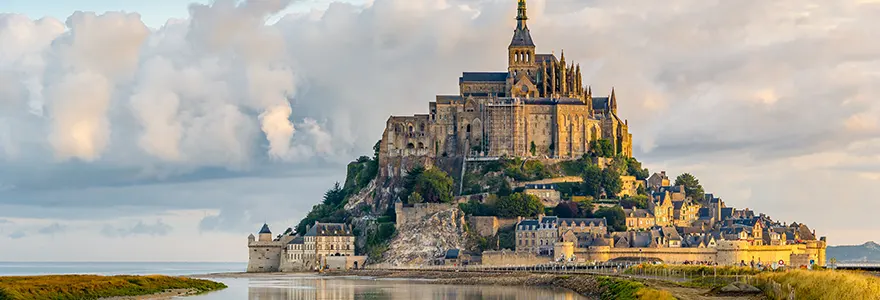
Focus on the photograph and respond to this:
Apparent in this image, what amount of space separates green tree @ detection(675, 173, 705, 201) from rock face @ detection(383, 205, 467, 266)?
27016 mm

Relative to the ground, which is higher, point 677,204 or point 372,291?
point 677,204

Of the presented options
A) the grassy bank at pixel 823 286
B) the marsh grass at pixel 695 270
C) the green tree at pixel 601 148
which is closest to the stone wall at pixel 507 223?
the green tree at pixel 601 148

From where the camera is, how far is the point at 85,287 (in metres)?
69.9

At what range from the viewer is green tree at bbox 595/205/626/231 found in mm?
118688

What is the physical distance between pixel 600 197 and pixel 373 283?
3460 cm

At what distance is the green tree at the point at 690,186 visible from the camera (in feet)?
433

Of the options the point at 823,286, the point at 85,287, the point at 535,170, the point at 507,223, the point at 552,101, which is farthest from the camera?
the point at 552,101

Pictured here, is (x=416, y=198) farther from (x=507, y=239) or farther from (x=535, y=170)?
(x=535, y=170)

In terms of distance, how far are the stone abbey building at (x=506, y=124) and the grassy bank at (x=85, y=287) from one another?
4910 centimetres

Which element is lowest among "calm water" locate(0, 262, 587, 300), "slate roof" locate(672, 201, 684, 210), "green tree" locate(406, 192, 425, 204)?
"calm water" locate(0, 262, 587, 300)

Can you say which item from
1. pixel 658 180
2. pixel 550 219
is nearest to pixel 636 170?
pixel 658 180

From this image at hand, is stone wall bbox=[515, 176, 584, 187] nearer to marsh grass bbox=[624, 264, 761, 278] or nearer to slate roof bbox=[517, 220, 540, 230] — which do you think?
slate roof bbox=[517, 220, 540, 230]

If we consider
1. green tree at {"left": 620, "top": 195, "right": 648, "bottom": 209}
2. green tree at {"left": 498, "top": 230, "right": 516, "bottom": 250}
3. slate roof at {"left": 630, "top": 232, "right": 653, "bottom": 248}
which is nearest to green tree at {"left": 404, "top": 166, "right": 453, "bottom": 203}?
green tree at {"left": 498, "top": 230, "right": 516, "bottom": 250}

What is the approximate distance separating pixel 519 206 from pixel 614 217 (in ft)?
30.0
